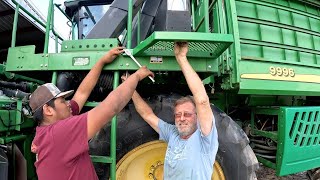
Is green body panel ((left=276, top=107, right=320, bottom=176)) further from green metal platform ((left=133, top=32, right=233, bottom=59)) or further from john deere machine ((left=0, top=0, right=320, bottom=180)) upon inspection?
green metal platform ((left=133, top=32, right=233, bottom=59))

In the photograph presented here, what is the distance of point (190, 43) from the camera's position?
7.44 ft

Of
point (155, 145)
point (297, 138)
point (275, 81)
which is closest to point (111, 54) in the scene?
point (155, 145)

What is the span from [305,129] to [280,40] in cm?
116

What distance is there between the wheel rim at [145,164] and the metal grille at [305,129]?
3.01ft

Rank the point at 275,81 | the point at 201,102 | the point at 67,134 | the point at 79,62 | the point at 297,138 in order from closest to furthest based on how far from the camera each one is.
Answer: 1. the point at 67,134
2. the point at 201,102
3. the point at 79,62
4. the point at 275,81
5. the point at 297,138

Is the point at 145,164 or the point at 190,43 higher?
the point at 190,43

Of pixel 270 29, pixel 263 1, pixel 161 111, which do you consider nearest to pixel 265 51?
pixel 270 29

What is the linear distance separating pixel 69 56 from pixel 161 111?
102 centimetres

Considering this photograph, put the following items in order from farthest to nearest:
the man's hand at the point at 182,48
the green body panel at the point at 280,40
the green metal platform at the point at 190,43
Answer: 1. the green body panel at the point at 280,40
2. the man's hand at the point at 182,48
3. the green metal platform at the point at 190,43

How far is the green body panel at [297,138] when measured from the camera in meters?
2.81

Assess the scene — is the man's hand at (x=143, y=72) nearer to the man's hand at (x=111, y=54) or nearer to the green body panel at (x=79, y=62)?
the green body panel at (x=79, y=62)

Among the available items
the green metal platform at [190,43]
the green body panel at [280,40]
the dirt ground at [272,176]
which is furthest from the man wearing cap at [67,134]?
the dirt ground at [272,176]

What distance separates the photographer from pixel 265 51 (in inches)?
132

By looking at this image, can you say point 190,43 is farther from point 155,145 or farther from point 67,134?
point 67,134
